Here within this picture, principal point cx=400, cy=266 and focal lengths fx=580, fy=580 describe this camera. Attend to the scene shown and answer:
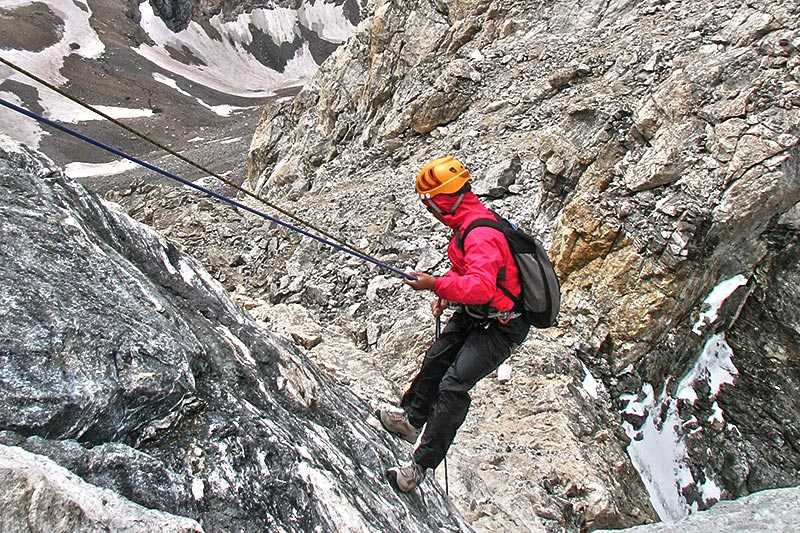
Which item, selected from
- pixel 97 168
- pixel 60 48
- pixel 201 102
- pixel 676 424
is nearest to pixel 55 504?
pixel 676 424

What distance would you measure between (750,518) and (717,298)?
5.74 meters

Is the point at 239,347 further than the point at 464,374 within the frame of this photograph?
No

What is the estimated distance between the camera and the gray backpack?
523 cm

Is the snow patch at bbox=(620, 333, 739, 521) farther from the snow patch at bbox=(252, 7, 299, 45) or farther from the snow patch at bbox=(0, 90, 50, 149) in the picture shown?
the snow patch at bbox=(252, 7, 299, 45)

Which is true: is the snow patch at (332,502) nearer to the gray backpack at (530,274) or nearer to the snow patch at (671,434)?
the gray backpack at (530,274)

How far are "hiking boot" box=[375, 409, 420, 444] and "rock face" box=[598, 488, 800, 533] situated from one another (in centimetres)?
255

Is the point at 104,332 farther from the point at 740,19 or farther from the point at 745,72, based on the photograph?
the point at 740,19

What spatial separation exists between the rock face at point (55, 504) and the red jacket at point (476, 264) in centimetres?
275

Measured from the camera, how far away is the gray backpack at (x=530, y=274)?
5234 mm

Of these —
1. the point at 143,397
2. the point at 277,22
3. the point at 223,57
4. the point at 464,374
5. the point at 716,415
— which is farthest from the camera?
the point at 277,22

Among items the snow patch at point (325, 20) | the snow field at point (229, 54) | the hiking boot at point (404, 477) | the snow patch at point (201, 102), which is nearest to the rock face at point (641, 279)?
the hiking boot at point (404, 477)

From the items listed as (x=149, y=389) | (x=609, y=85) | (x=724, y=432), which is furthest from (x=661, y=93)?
(x=149, y=389)

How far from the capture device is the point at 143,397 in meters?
3.94

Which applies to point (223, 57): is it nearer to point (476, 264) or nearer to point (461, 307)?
point (461, 307)
